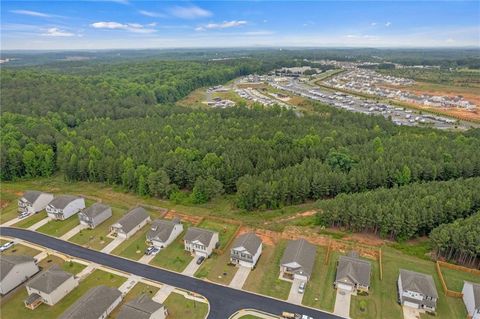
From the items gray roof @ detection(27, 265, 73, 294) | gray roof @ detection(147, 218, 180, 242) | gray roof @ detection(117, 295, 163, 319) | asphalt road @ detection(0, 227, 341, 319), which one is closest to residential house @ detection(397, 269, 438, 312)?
asphalt road @ detection(0, 227, 341, 319)

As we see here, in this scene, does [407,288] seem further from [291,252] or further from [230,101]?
[230,101]

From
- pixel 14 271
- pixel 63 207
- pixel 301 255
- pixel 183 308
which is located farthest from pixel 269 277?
pixel 63 207

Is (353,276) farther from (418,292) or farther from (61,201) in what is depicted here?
(61,201)

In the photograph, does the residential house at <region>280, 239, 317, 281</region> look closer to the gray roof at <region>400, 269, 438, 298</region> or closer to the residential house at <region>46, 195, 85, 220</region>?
the gray roof at <region>400, 269, 438, 298</region>

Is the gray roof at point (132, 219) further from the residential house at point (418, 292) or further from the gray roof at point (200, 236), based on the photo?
the residential house at point (418, 292)

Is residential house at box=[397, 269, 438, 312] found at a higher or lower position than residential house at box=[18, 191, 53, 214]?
lower

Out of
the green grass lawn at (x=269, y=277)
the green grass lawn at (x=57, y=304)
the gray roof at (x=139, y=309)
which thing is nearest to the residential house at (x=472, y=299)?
the green grass lawn at (x=269, y=277)

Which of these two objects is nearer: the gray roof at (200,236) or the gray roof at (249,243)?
the gray roof at (249,243)
